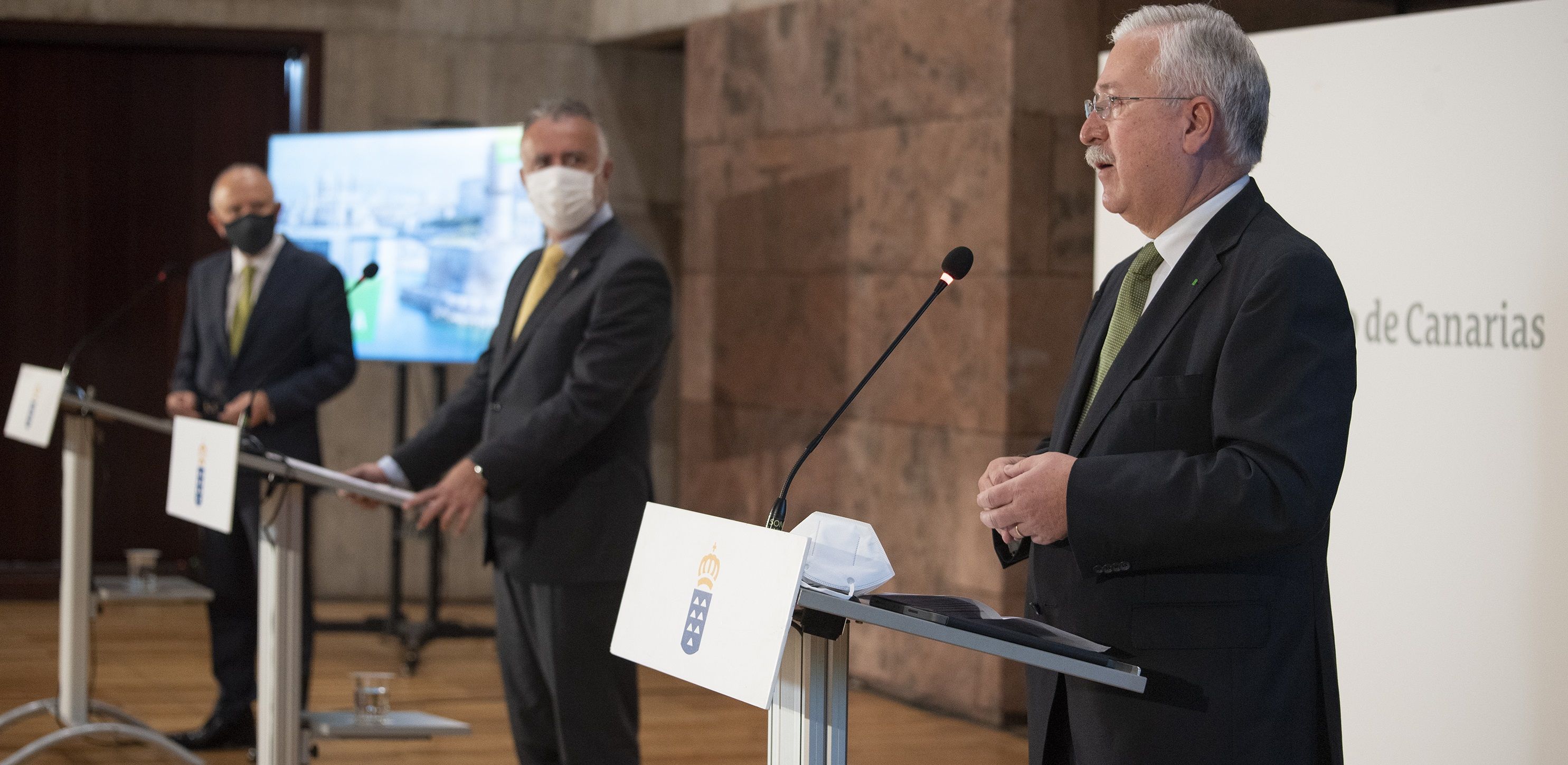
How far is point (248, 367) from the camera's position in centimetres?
474

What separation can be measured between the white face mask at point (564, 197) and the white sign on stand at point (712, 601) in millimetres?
1643

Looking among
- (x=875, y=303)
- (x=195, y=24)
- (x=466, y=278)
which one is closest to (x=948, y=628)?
(x=875, y=303)

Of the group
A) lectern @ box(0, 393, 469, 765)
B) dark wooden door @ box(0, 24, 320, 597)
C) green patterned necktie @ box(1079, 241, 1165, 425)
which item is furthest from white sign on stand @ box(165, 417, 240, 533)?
dark wooden door @ box(0, 24, 320, 597)

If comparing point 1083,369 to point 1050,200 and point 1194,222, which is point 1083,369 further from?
point 1050,200

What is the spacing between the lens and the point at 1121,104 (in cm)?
195

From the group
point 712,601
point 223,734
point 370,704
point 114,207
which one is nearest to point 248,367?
point 223,734

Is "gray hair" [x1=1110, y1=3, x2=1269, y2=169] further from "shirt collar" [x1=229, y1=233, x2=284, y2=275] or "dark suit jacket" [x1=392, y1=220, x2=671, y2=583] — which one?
"shirt collar" [x1=229, y1=233, x2=284, y2=275]

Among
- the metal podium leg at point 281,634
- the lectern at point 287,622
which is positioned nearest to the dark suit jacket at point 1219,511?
the lectern at point 287,622

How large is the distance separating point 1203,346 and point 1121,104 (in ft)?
1.10

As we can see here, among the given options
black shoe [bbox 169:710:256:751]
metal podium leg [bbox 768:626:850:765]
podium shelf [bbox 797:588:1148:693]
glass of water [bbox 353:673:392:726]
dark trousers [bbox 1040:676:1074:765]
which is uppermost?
podium shelf [bbox 797:588:1148:693]

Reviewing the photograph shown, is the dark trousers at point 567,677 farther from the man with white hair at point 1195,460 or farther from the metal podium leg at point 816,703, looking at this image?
the metal podium leg at point 816,703

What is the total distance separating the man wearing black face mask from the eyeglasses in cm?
289

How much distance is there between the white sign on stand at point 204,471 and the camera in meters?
2.93

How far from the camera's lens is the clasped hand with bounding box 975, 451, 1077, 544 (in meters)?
1.77
